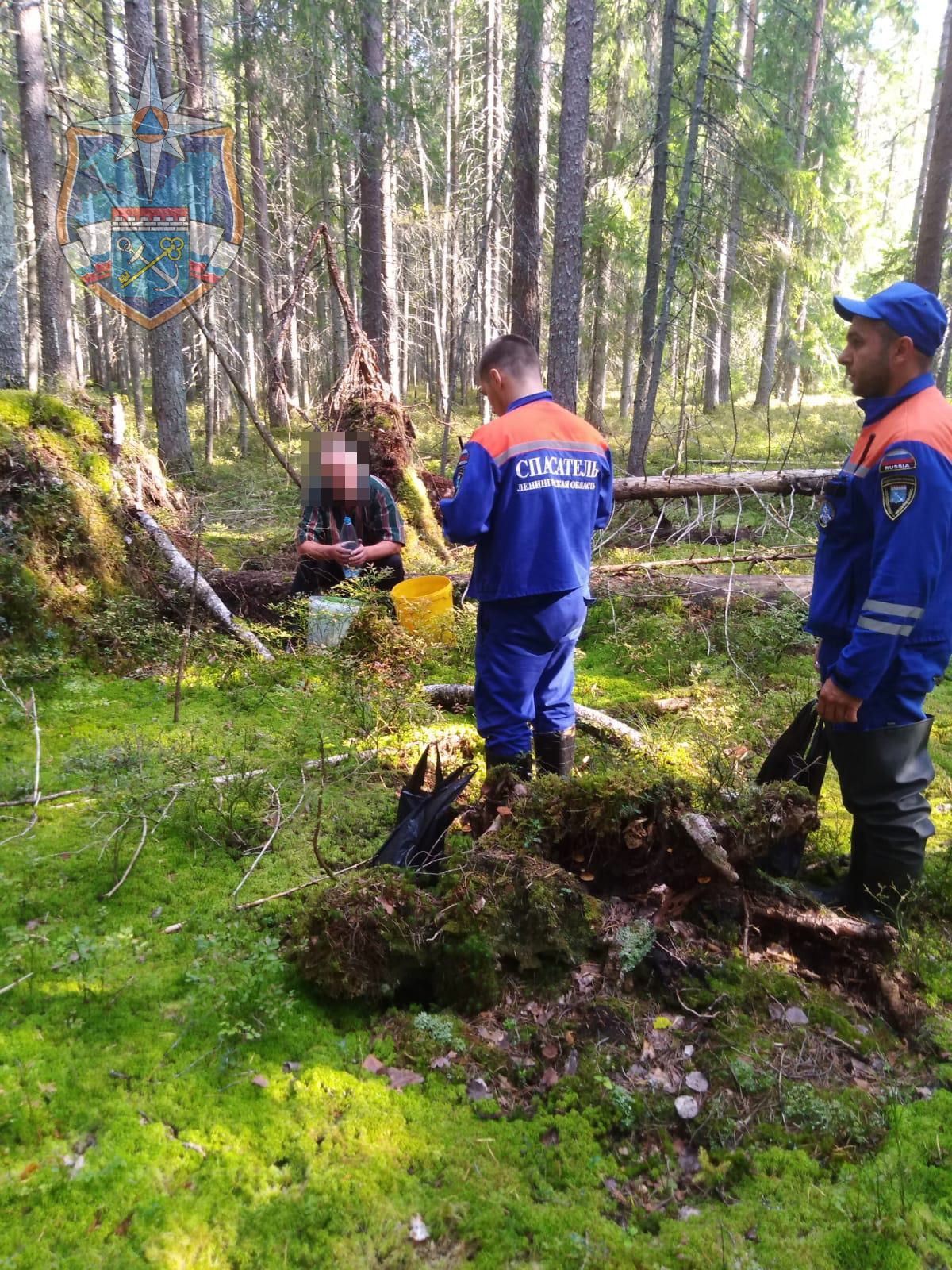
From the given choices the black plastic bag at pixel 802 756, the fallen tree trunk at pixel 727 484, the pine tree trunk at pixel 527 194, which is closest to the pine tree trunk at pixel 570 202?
the pine tree trunk at pixel 527 194

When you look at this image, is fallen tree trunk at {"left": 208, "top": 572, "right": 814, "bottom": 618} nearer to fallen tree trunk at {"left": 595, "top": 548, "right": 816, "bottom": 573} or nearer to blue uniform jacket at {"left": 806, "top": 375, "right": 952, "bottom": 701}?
fallen tree trunk at {"left": 595, "top": 548, "right": 816, "bottom": 573}

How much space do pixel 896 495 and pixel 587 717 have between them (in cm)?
269

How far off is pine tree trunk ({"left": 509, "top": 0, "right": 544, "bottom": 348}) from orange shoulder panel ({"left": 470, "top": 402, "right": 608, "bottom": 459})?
715 cm

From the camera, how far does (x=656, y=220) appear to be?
11711 mm

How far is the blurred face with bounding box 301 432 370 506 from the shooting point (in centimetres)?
572

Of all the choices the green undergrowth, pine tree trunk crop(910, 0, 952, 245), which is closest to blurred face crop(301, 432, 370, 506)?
the green undergrowth

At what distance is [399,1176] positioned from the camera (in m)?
1.96

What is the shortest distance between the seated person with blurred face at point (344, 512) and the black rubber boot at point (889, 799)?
146 inches

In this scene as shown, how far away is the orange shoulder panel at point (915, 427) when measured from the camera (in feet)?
8.11

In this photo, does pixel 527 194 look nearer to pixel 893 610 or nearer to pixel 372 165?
pixel 372 165

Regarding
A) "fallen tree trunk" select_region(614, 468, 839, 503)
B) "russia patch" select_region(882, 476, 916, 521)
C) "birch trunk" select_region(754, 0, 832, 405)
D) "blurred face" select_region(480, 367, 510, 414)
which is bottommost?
"fallen tree trunk" select_region(614, 468, 839, 503)

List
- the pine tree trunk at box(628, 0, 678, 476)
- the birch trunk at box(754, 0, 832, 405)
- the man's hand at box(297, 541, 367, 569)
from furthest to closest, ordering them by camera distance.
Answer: the birch trunk at box(754, 0, 832, 405) → the pine tree trunk at box(628, 0, 678, 476) → the man's hand at box(297, 541, 367, 569)

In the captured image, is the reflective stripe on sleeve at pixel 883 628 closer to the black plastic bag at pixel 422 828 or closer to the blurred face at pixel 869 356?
the blurred face at pixel 869 356

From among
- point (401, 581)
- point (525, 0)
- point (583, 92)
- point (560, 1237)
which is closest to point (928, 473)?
point (560, 1237)
